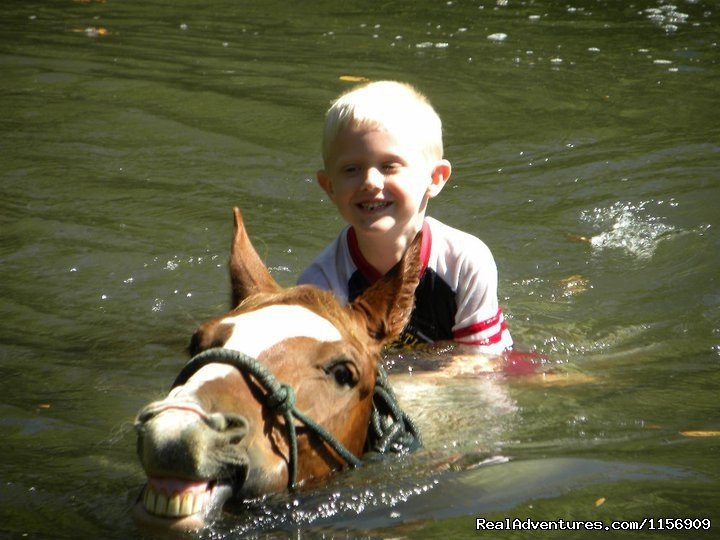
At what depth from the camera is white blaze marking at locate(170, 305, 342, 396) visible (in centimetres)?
380

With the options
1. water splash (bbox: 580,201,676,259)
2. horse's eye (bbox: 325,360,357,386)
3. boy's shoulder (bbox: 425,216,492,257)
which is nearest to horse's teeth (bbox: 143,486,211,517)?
horse's eye (bbox: 325,360,357,386)

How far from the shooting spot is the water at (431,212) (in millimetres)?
4324

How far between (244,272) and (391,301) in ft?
2.08

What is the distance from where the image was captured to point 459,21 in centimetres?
1531

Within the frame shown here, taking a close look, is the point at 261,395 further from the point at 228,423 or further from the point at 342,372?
the point at 342,372

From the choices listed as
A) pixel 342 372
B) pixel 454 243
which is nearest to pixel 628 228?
pixel 454 243

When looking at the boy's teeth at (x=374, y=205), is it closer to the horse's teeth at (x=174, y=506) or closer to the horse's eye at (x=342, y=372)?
the horse's eye at (x=342, y=372)

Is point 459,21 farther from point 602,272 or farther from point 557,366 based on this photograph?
point 557,366

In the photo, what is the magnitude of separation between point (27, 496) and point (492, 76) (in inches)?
357

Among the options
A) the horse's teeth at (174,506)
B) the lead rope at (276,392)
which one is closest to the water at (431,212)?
the lead rope at (276,392)

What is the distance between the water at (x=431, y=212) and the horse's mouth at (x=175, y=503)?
0.21 meters

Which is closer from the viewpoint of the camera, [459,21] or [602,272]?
[602,272]

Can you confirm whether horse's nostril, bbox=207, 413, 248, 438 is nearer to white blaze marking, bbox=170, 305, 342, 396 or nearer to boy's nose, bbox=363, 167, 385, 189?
white blaze marking, bbox=170, 305, 342, 396

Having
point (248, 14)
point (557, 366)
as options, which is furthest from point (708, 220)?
point (248, 14)
